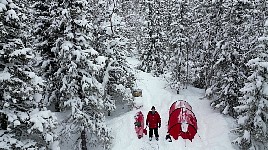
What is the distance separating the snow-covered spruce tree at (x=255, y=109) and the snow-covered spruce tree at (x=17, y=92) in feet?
36.3

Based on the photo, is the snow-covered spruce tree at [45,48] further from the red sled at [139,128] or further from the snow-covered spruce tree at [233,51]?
the snow-covered spruce tree at [233,51]

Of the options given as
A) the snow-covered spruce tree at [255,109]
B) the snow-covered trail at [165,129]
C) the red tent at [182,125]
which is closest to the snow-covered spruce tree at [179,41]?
the snow-covered trail at [165,129]

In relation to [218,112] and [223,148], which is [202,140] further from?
[218,112]

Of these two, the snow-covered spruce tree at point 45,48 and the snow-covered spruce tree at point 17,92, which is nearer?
the snow-covered spruce tree at point 17,92

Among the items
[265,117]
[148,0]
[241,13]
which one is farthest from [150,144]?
[148,0]

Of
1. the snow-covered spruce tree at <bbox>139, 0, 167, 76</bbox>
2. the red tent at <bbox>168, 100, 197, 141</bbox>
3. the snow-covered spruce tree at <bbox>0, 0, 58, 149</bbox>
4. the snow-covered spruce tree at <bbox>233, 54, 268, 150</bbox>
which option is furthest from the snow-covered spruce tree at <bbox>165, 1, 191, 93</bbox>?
the snow-covered spruce tree at <bbox>0, 0, 58, 149</bbox>

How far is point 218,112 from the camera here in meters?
22.8

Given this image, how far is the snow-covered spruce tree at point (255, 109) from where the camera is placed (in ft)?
50.1

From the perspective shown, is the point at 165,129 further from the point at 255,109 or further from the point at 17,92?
the point at 17,92

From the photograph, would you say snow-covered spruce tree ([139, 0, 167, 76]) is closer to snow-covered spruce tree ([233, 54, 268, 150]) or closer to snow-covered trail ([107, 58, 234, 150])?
snow-covered trail ([107, 58, 234, 150])

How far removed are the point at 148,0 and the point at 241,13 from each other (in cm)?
1646

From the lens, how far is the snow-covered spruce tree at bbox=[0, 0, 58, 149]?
12.0 m

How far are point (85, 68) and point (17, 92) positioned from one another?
17.4 feet

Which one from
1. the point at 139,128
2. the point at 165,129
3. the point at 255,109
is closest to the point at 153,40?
the point at 165,129
